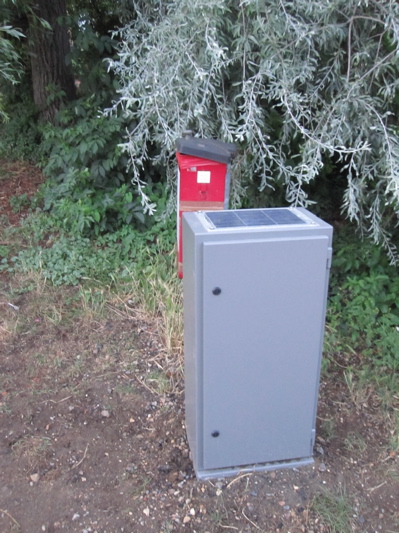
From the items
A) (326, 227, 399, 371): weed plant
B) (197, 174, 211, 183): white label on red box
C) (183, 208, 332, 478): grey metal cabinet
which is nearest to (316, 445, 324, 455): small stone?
(183, 208, 332, 478): grey metal cabinet

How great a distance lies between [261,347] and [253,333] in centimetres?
9

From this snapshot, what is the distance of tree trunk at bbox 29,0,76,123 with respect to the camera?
541cm

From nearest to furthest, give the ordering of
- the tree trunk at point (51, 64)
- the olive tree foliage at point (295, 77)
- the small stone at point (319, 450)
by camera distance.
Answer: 1. the small stone at point (319, 450)
2. the olive tree foliage at point (295, 77)
3. the tree trunk at point (51, 64)

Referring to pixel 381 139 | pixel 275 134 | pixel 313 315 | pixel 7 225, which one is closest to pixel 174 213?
pixel 275 134

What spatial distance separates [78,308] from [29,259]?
862 millimetres

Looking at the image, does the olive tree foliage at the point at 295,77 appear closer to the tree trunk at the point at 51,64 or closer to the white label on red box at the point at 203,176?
the white label on red box at the point at 203,176

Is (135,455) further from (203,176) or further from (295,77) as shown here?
(295,77)

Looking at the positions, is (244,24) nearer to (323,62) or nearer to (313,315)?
(323,62)

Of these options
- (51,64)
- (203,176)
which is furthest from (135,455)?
(51,64)

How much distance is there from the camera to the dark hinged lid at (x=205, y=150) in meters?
2.96

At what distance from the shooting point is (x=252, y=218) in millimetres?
2232

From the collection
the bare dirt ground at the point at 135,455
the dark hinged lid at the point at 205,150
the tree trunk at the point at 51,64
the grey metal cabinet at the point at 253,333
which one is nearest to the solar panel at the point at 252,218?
the grey metal cabinet at the point at 253,333

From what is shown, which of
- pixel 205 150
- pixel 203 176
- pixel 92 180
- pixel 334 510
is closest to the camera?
pixel 334 510

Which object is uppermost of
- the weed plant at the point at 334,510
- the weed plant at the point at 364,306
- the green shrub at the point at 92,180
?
the green shrub at the point at 92,180
